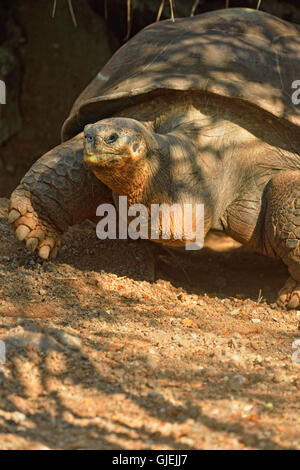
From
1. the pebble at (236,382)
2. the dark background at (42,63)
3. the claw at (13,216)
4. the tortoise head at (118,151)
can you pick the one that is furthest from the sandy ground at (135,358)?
the dark background at (42,63)

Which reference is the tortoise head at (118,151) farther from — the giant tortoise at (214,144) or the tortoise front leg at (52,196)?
the tortoise front leg at (52,196)

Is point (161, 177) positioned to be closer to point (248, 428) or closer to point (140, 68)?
point (140, 68)

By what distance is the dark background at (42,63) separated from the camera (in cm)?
728

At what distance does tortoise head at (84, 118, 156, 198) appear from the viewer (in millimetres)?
3184

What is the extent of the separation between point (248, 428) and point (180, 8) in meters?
5.36

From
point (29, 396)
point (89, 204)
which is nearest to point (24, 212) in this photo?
point (89, 204)

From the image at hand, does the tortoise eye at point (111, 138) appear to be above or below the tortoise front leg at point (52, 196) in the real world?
above

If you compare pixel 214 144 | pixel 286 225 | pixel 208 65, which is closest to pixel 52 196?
pixel 214 144

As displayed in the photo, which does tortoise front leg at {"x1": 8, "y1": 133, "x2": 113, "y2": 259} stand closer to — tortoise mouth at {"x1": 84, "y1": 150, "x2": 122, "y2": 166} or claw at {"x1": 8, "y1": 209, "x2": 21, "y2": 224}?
claw at {"x1": 8, "y1": 209, "x2": 21, "y2": 224}

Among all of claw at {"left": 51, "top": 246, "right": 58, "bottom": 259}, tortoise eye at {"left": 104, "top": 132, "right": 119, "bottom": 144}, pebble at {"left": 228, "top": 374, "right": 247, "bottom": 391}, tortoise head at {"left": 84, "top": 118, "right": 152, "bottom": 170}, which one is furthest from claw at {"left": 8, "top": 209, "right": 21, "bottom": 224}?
pebble at {"left": 228, "top": 374, "right": 247, "bottom": 391}

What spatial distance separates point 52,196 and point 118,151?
1.22 m

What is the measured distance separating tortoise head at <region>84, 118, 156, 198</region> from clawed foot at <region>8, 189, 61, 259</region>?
37.7 inches

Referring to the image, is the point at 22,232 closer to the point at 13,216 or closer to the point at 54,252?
the point at 13,216
